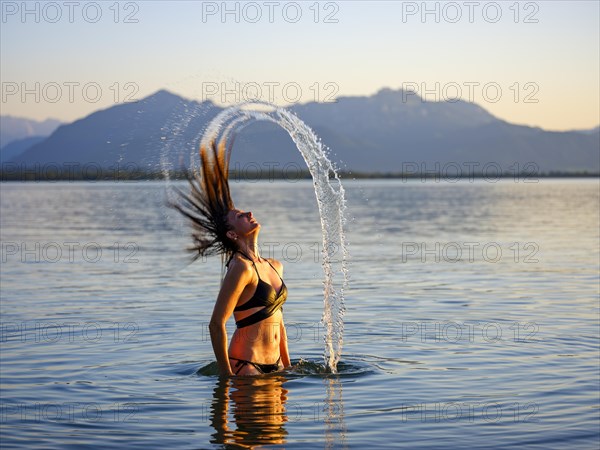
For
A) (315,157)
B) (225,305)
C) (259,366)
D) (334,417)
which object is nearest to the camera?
(225,305)

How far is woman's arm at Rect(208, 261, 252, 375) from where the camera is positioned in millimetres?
10539

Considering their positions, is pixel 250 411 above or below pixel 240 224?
below

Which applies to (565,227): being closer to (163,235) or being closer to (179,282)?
(163,235)

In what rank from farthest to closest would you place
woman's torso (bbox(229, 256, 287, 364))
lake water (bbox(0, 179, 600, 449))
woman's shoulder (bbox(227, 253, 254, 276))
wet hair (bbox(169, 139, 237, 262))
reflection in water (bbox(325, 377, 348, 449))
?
1. woman's torso (bbox(229, 256, 287, 364))
2. wet hair (bbox(169, 139, 237, 262))
3. woman's shoulder (bbox(227, 253, 254, 276))
4. lake water (bbox(0, 179, 600, 449))
5. reflection in water (bbox(325, 377, 348, 449))

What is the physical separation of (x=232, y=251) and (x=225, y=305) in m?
0.75

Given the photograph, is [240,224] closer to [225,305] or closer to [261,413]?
[225,305]

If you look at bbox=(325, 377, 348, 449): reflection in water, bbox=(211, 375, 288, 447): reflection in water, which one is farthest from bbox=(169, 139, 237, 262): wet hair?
bbox=(325, 377, 348, 449): reflection in water

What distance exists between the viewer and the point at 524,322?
17.8 metres

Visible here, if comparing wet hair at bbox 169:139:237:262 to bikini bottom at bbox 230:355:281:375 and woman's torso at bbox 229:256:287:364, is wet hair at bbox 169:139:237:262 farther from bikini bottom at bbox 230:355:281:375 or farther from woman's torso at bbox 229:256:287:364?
bikini bottom at bbox 230:355:281:375

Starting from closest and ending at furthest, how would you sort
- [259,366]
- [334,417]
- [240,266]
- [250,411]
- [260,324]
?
1. [240,266]
2. [334,417]
3. [250,411]
4. [260,324]
5. [259,366]

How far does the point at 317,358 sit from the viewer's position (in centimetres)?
1448

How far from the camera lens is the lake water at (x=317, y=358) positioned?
413 inches

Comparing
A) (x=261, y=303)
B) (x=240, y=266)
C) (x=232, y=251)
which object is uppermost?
(x=232, y=251)

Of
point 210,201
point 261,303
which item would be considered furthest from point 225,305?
point 210,201
